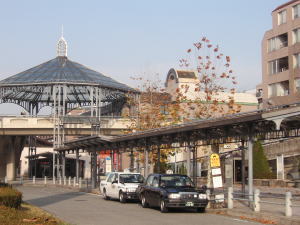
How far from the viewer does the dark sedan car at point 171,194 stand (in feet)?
70.4

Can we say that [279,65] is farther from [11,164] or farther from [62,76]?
[11,164]

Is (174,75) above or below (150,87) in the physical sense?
above

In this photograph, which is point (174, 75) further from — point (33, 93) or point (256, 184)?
point (256, 184)

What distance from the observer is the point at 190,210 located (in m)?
23.5

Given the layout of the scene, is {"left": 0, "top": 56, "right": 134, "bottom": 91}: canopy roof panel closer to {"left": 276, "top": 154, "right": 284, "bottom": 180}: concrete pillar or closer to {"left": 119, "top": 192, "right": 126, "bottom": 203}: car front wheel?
{"left": 276, "top": 154, "right": 284, "bottom": 180}: concrete pillar

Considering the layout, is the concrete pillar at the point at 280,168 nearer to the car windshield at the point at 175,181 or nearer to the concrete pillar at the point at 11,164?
the car windshield at the point at 175,181

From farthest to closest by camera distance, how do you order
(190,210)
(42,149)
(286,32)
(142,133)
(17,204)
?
(42,149) → (286,32) → (142,133) → (190,210) → (17,204)

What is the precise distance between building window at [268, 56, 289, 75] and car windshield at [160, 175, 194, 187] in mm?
40143

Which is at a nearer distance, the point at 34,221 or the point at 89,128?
the point at 34,221

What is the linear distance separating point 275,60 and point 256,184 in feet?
68.3

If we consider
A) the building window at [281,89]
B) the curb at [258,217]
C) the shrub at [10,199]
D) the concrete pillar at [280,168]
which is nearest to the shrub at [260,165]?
the concrete pillar at [280,168]

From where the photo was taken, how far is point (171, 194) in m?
21.4

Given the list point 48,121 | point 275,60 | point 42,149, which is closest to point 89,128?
point 48,121

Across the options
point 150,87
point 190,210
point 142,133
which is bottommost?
point 190,210
